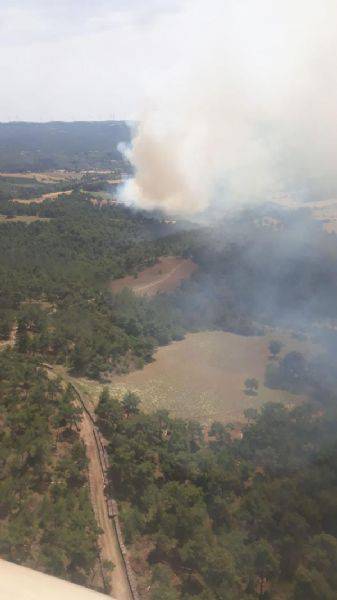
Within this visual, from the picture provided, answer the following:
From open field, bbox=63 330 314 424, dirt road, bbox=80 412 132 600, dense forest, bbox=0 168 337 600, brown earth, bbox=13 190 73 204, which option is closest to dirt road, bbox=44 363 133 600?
dirt road, bbox=80 412 132 600

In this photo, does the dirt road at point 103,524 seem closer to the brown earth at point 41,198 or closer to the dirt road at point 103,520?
the dirt road at point 103,520

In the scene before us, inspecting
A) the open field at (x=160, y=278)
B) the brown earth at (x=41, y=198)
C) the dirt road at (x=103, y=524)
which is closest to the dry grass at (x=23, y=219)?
the brown earth at (x=41, y=198)

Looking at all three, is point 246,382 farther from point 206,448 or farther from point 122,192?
point 122,192

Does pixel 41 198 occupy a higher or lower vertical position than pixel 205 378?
higher

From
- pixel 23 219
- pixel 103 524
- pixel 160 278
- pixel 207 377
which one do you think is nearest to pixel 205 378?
pixel 207 377

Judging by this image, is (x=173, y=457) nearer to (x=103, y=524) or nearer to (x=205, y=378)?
(x=103, y=524)

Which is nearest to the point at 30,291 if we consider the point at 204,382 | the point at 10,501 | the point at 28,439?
the point at 204,382
